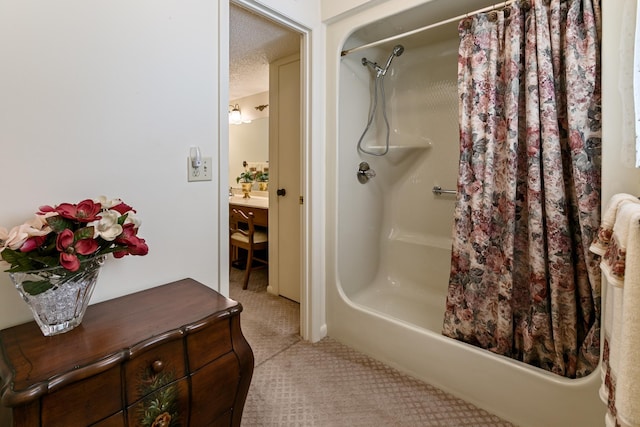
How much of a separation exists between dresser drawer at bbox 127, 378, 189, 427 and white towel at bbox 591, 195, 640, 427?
43.2 inches

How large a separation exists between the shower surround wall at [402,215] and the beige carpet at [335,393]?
8cm

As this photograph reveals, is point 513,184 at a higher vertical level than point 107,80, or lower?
lower

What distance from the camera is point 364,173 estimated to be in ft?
7.50

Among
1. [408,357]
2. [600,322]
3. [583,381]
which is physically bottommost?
[408,357]

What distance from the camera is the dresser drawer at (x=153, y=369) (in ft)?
2.81

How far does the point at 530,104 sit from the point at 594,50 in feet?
0.86

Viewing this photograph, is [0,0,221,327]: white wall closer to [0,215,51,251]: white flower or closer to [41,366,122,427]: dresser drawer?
[0,215,51,251]: white flower

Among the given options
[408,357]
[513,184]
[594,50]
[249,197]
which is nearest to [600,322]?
[513,184]

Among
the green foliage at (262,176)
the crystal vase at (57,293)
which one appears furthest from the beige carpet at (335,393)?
the green foliage at (262,176)

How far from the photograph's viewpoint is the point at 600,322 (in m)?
1.22

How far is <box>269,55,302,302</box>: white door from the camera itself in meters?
2.61

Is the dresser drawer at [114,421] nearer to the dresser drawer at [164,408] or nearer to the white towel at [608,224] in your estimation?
the dresser drawer at [164,408]

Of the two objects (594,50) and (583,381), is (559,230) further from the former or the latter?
(594,50)

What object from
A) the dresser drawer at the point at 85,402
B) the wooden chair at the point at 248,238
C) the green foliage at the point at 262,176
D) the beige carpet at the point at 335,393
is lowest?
the beige carpet at the point at 335,393
